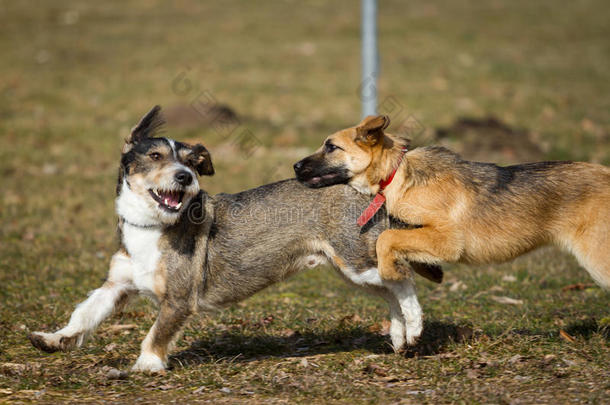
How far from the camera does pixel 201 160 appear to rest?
5797 millimetres

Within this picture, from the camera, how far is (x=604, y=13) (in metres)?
27.7

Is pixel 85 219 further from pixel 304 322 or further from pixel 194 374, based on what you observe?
pixel 194 374

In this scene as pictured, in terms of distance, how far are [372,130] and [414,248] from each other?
104cm

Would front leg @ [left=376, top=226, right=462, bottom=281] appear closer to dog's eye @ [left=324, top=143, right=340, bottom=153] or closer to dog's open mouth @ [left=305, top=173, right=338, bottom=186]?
dog's open mouth @ [left=305, top=173, right=338, bottom=186]

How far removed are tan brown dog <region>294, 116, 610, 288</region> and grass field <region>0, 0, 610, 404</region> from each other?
816 millimetres

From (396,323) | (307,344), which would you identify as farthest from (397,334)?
(307,344)

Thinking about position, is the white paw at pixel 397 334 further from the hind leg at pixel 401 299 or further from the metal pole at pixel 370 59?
the metal pole at pixel 370 59

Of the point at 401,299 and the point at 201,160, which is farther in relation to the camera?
the point at 201,160

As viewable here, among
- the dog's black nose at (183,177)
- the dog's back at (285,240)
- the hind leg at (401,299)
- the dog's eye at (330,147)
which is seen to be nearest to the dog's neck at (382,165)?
the dog's back at (285,240)

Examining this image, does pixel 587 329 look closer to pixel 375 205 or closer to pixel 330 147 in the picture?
pixel 375 205

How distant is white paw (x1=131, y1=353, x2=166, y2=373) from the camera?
520 cm

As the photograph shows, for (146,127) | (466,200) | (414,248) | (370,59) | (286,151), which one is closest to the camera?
(414,248)

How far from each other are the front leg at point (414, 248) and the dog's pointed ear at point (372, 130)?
79cm

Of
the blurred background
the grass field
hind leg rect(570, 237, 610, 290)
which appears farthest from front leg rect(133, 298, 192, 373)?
the blurred background
